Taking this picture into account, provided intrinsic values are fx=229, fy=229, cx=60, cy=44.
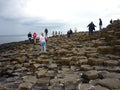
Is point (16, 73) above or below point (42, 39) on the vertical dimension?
below

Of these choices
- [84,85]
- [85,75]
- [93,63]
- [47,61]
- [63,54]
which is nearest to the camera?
[84,85]

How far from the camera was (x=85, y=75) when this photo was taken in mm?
11883

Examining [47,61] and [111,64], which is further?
[47,61]

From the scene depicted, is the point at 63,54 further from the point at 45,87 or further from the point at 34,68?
the point at 45,87

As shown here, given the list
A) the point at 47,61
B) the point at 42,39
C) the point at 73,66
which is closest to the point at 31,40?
the point at 42,39

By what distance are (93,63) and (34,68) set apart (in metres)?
4.19

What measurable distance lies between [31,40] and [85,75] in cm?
2741

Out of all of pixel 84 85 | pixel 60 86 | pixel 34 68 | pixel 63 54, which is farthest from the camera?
pixel 63 54

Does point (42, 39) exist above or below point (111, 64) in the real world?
above

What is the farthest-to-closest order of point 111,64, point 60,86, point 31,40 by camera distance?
1. point 31,40
2. point 111,64
3. point 60,86

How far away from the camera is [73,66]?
1534 centimetres

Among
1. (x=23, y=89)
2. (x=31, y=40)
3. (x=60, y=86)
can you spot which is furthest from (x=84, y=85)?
(x=31, y=40)

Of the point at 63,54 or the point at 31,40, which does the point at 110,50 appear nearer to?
the point at 63,54

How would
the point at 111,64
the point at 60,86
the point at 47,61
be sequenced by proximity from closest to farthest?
the point at 60,86 < the point at 111,64 < the point at 47,61
